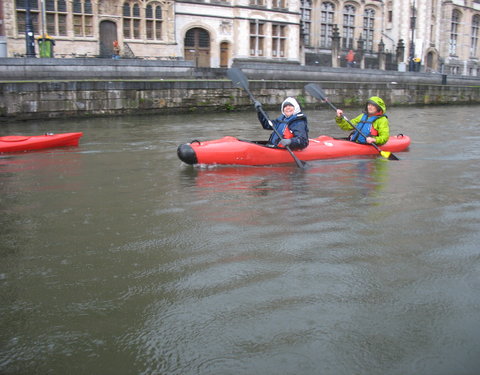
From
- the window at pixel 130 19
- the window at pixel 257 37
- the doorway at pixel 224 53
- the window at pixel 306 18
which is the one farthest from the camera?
the window at pixel 306 18

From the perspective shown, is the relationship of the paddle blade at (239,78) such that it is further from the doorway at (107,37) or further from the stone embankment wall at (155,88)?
the doorway at (107,37)

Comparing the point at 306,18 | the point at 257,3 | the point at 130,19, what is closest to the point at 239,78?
the point at 130,19

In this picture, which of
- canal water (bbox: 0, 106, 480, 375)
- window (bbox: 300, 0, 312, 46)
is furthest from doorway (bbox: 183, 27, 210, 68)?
canal water (bbox: 0, 106, 480, 375)

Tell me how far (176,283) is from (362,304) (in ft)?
3.64

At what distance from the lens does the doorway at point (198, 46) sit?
23.7 m

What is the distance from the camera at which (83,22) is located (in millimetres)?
20469

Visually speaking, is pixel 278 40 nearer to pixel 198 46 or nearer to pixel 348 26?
pixel 198 46

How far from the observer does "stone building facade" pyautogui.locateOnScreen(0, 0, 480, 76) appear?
20.2m

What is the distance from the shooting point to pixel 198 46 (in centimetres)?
2403

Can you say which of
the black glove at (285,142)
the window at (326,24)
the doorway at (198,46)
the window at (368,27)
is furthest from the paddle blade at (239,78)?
the window at (368,27)

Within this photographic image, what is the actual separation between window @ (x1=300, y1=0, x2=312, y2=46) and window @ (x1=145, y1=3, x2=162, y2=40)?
9.66 m

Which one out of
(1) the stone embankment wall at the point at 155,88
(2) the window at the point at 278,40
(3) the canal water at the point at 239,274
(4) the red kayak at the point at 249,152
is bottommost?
(3) the canal water at the point at 239,274

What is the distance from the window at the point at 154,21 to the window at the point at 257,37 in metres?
4.84

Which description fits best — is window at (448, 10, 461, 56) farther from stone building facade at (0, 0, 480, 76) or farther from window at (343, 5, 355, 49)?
window at (343, 5, 355, 49)
